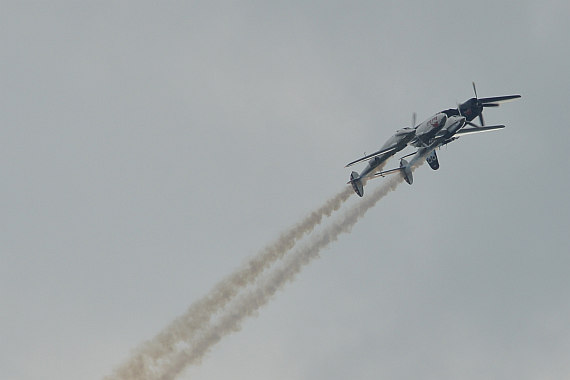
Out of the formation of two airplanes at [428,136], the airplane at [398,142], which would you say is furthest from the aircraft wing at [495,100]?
the airplane at [398,142]

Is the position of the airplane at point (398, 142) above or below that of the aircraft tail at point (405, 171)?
above

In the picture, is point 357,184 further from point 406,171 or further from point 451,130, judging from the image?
point 451,130

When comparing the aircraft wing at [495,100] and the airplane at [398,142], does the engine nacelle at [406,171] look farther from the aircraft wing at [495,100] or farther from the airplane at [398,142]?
the aircraft wing at [495,100]

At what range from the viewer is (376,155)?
102812 millimetres

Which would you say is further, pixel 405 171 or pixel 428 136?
pixel 405 171

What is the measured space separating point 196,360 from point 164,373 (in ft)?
13.8

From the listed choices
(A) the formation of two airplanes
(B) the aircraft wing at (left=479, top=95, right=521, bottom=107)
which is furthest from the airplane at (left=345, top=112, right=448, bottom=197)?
(B) the aircraft wing at (left=479, top=95, right=521, bottom=107)

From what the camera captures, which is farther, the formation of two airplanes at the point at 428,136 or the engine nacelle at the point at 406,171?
the engine nacelle at the point at 406,171

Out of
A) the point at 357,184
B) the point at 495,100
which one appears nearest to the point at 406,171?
the point at 357,184

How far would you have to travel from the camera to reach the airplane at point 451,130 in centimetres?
9956

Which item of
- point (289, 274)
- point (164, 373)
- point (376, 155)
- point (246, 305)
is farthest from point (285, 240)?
point (164, 373)

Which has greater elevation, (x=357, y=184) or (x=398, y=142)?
(x=398, y=142)

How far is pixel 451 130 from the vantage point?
325 feet

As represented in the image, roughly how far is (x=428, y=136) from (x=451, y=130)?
3.13 meters
